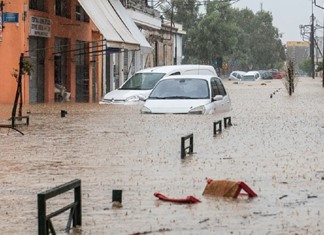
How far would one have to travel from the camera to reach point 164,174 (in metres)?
11.9

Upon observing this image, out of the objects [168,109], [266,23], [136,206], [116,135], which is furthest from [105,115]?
[266,23]

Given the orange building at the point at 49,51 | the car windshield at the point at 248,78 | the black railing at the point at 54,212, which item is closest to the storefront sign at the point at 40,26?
the orange building at the point at 49,51

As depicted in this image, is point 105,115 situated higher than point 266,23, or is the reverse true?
point 266,23

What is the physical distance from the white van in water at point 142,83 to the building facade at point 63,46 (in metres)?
3.42

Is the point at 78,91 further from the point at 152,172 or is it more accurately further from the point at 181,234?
the point at 181,234

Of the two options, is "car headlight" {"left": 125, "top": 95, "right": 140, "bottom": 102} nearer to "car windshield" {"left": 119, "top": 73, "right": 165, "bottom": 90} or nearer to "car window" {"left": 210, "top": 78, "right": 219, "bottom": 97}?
"car windshield" {"left": 119, "top": 73, "right": 165, "bottom": 90}

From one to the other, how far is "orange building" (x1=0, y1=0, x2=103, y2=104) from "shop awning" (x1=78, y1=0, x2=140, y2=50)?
83 cm

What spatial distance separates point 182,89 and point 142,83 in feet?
28.3

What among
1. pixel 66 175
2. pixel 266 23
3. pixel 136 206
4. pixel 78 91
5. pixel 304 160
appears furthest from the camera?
pixel 266 23

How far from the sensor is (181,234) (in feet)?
25.2

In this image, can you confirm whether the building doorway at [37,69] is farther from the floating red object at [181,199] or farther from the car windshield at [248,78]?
the car windshield at [248,78]

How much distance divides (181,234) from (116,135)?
11.3 metres

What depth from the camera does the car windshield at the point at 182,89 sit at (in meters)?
25.3

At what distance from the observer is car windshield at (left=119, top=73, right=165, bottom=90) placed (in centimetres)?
3375
